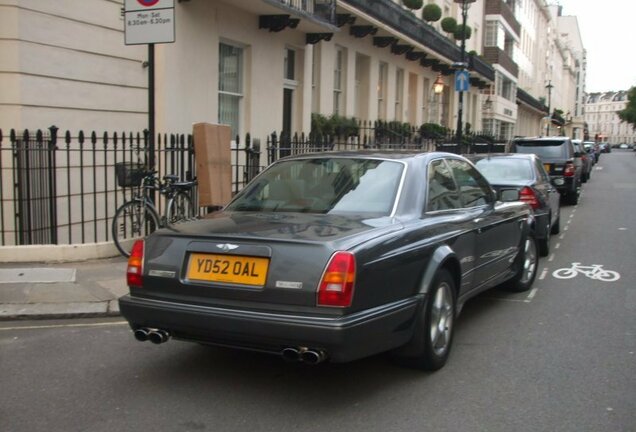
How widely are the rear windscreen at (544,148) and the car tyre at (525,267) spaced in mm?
9891

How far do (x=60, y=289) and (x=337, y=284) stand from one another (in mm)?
4131

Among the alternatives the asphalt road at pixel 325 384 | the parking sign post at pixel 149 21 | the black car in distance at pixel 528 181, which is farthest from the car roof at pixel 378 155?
the black car in distance at pixel 528 181

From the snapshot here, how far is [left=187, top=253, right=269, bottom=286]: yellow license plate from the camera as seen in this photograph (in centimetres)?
405

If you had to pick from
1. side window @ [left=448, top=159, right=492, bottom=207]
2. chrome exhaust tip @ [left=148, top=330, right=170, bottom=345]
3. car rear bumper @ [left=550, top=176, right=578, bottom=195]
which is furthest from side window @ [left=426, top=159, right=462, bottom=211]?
car rear bumper @ [left=550, top=176, right=578, bottom=195]

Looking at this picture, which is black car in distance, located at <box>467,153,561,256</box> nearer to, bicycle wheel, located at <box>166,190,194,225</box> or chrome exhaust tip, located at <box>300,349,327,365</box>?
bicycle wheel, located at <box>166,190,194,225</box>

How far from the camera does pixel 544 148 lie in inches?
687

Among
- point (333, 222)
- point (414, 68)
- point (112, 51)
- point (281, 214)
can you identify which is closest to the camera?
point (333, 222)

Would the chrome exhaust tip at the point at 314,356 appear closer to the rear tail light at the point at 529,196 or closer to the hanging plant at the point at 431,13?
the rear tail light at the point at 529,196

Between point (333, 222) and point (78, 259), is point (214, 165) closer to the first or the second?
point (78, 259)

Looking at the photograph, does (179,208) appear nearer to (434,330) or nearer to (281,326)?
(434,330)

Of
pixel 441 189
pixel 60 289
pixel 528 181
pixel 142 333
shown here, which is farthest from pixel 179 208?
pixel 528 181

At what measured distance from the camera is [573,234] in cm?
1261

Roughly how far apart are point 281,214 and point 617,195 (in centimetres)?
2003

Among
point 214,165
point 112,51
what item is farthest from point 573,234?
point 112,51
